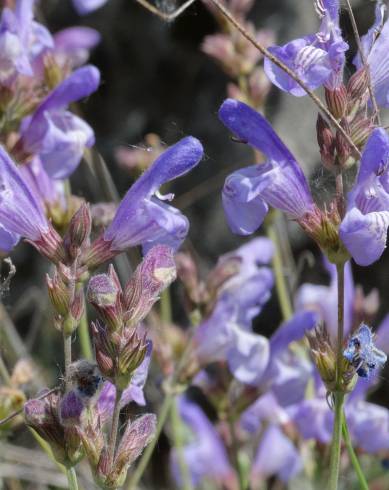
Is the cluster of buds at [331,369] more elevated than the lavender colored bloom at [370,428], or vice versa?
the cluster of buds at [331,369]

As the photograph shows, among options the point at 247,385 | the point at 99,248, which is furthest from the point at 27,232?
the point at 247,385

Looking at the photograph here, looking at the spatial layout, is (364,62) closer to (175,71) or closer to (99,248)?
(99,248)

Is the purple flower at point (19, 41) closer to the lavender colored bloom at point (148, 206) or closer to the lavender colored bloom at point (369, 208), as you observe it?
the lavender colored bloom at point (148, 206)

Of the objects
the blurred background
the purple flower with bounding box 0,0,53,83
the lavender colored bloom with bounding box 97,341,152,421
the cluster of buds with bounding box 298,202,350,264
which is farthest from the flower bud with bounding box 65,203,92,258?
the blurred background

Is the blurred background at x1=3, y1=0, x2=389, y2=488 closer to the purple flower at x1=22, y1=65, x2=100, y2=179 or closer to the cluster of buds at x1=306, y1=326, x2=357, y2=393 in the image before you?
the purple flower at x1=22, y1=65, x2=100, y2=179

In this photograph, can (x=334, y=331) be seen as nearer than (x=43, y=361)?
Yes

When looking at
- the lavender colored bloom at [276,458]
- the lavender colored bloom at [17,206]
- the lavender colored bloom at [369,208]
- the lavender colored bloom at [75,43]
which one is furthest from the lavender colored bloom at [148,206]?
the lavender colored bloom at [75,43]
